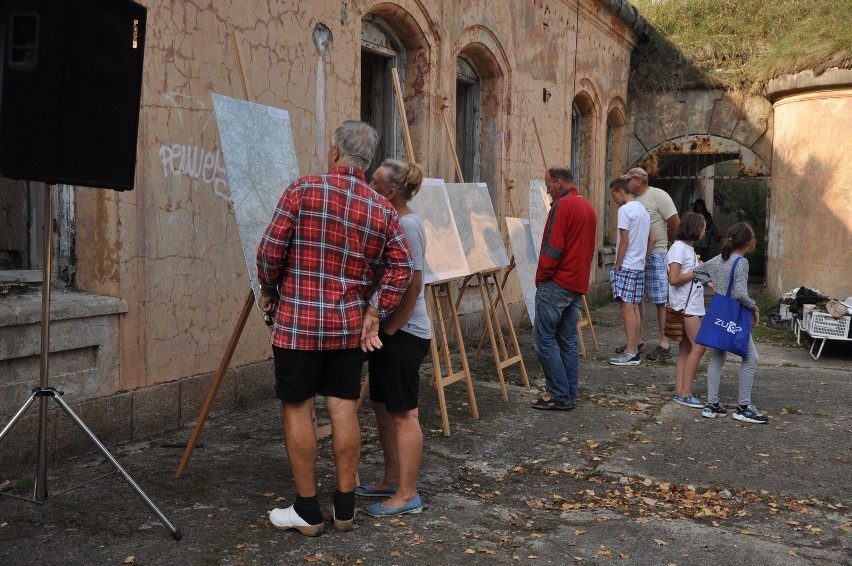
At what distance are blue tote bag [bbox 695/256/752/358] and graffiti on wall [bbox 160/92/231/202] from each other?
11.4 ft

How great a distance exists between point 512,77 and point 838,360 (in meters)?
4.76

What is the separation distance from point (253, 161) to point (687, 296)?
3688 millimetres

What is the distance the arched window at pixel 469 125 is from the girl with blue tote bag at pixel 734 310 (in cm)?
443

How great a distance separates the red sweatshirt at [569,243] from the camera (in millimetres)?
6133

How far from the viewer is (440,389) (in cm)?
560

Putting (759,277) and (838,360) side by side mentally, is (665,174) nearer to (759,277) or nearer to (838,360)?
(759,277)

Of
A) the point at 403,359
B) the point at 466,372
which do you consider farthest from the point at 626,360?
the point at 403,359

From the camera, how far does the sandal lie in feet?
20.9

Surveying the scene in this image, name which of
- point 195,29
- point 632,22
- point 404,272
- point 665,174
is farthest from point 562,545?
point 665,174

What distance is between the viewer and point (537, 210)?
8.62 metres

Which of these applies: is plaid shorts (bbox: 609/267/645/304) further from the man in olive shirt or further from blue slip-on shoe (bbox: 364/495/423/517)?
blue slip-on shoe (bbox: 364/495/423/517)

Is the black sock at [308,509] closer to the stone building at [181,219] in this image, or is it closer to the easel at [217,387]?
the easel at [217,387]

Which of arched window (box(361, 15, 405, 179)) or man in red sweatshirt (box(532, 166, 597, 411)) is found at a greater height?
arched window (box(361, 15, 405, 179))

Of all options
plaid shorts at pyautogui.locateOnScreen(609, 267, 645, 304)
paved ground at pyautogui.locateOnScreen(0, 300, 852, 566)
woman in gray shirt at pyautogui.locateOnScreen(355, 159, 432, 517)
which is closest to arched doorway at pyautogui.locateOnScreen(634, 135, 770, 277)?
plaid shorts at pyautogui.locateOnScreen(609, 267, 645, 304)
